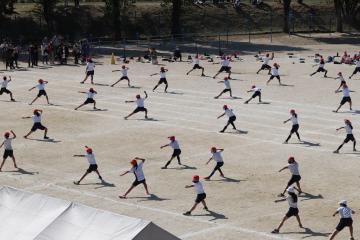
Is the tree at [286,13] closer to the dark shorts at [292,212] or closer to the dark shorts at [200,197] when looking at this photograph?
the dark shorts at [200,197]

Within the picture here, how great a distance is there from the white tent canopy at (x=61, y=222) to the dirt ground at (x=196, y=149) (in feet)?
19.4

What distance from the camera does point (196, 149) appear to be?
33.8 meters

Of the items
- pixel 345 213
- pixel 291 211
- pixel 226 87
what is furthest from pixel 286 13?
pixel 345 213

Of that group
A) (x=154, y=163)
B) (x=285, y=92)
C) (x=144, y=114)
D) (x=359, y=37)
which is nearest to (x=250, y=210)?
(x=154, y=163)

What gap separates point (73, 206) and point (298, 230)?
8096mm

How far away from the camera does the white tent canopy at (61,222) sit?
54.2 ft

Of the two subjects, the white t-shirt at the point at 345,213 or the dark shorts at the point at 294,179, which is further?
the dark shorts at the point at 294,179

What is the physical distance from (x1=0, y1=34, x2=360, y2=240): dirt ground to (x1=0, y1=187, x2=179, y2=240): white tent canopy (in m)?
5.91

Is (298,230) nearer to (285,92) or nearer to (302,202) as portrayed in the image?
(302,202)

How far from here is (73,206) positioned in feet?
57.7

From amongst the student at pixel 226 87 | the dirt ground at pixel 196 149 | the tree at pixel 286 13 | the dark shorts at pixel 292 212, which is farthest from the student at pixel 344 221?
the tree at pixel 286 13

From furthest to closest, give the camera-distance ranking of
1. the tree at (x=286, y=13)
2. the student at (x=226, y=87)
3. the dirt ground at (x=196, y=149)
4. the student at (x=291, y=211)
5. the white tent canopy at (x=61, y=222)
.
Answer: the tree at (x=286, y=13) → the student at (x=226, y=87) → the dirt ground at (x=196, y=149) → the student at (x=291, y=211) → the white tent canopy at (x=61, y=222)

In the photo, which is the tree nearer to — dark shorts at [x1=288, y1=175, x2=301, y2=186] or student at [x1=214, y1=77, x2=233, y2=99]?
student at [x1=214, y1=77, x2=233, y2=99]

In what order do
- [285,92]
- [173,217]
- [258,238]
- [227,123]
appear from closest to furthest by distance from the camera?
[258,238]
[173,217]
[227,123]
[285,92]
